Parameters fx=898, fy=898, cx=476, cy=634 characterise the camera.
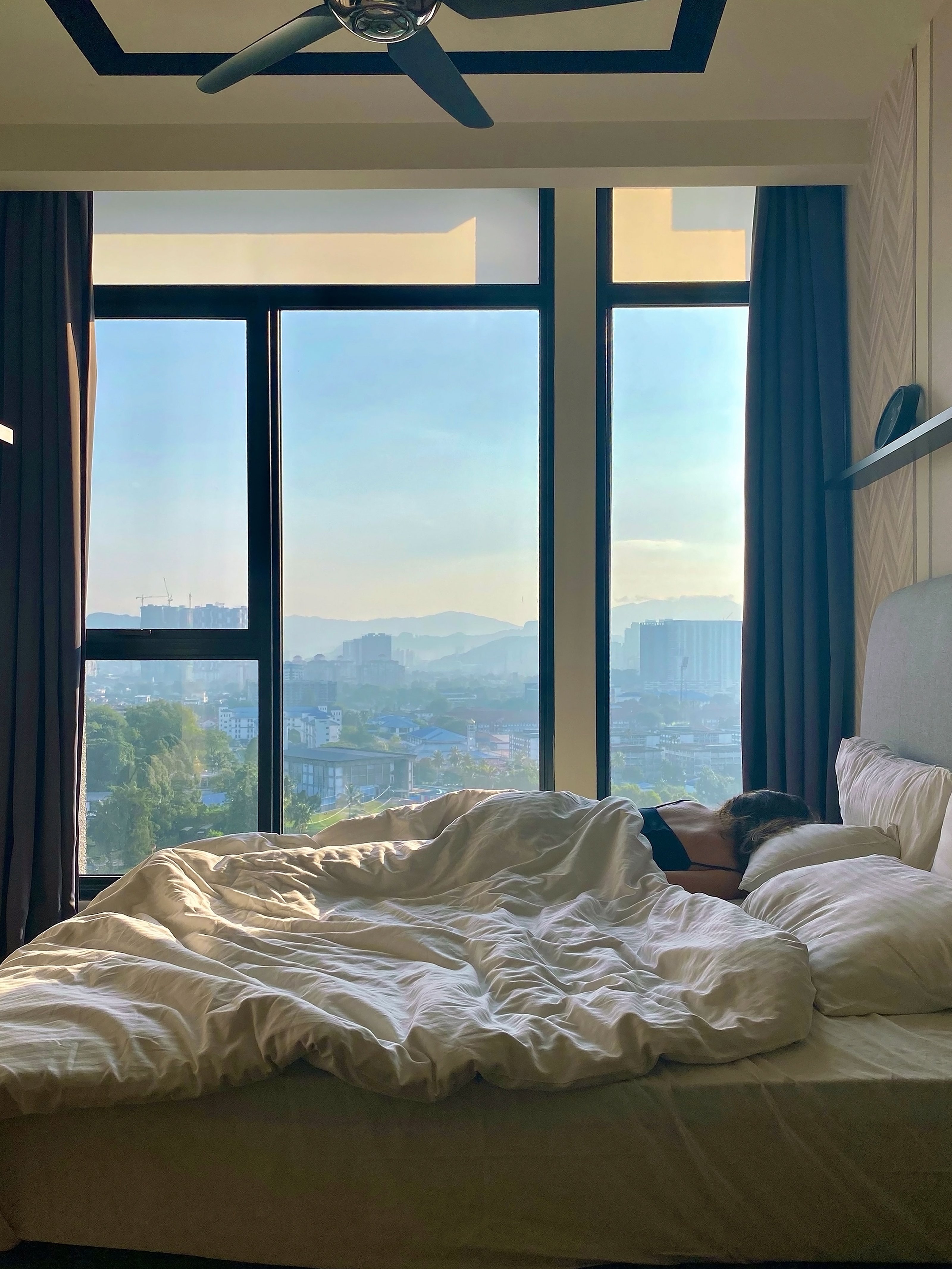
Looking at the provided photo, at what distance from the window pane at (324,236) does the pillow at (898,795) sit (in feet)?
7.32

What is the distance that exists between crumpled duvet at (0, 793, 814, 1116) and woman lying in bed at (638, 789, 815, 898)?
0.18 meters

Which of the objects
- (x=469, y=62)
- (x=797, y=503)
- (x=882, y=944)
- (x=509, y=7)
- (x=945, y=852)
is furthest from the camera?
(x=797, y=503)

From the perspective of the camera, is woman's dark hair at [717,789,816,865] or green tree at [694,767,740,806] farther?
green tree at [694,767,740,806]

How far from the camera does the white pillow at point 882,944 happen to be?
1.47 meters

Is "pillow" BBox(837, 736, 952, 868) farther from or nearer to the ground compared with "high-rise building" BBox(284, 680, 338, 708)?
nearer to the ground

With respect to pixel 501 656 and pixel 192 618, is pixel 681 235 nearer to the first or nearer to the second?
pixel 501 656

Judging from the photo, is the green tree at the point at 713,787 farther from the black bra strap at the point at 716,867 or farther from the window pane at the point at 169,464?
the window pane at the point at 169,464

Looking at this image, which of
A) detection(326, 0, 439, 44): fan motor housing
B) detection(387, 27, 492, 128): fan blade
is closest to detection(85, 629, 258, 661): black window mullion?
detection(387, 27, 492, 128): fan blade

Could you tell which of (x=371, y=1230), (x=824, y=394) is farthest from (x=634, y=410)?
(x=371, y=1230)

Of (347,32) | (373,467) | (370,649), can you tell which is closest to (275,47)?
(347,32)

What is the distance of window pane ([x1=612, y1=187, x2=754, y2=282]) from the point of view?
11.4ft

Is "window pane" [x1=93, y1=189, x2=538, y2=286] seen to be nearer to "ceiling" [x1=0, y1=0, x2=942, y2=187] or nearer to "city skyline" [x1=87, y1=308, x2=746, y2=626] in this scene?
"city skyline" [x1=87, y1=308, x2=746, y2=626]

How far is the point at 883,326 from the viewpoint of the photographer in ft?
9.72

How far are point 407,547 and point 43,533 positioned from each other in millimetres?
1353
